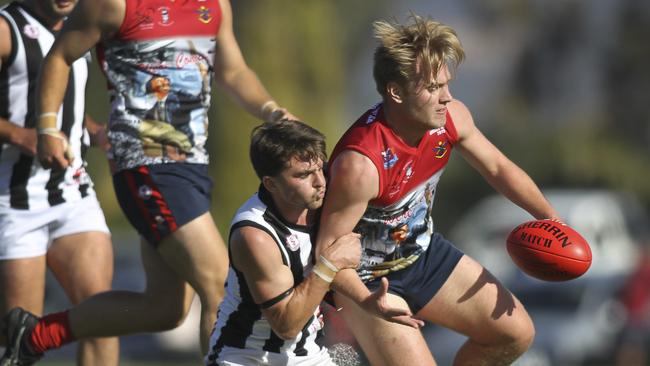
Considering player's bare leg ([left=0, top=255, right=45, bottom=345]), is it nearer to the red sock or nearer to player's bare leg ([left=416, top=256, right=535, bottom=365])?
the red sock

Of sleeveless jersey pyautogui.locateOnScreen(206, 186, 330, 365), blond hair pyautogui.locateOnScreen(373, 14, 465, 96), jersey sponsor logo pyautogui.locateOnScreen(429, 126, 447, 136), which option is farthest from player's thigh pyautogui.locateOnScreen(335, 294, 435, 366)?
blond hair pyautogui.locateOnScreen(373, 14, 465, 96)

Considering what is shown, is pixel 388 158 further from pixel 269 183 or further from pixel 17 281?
pixel 17 281

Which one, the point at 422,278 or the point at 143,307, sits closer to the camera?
the point at 422,278

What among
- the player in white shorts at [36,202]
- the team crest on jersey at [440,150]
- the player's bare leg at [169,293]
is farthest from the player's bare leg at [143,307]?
the team crest on jersey at [440,150]

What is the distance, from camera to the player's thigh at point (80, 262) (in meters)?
6.20

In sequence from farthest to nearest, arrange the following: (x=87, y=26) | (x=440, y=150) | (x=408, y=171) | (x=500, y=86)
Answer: (x=500, y=86) → (x=87, y=26) → (x=440, y=150) → (x=408, y=171)

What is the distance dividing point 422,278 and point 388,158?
0.65 metres

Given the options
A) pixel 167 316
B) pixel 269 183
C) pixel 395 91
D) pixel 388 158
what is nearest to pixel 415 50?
pixel 395 91

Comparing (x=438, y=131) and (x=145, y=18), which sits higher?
(x=145, y=18)

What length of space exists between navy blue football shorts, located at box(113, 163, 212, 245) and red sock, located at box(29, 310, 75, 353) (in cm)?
59

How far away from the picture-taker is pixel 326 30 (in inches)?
912

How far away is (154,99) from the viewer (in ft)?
19.0

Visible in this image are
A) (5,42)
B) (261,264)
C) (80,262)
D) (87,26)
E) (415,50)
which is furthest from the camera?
(80,262)

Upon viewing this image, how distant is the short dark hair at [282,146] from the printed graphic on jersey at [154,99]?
0.79 metres
